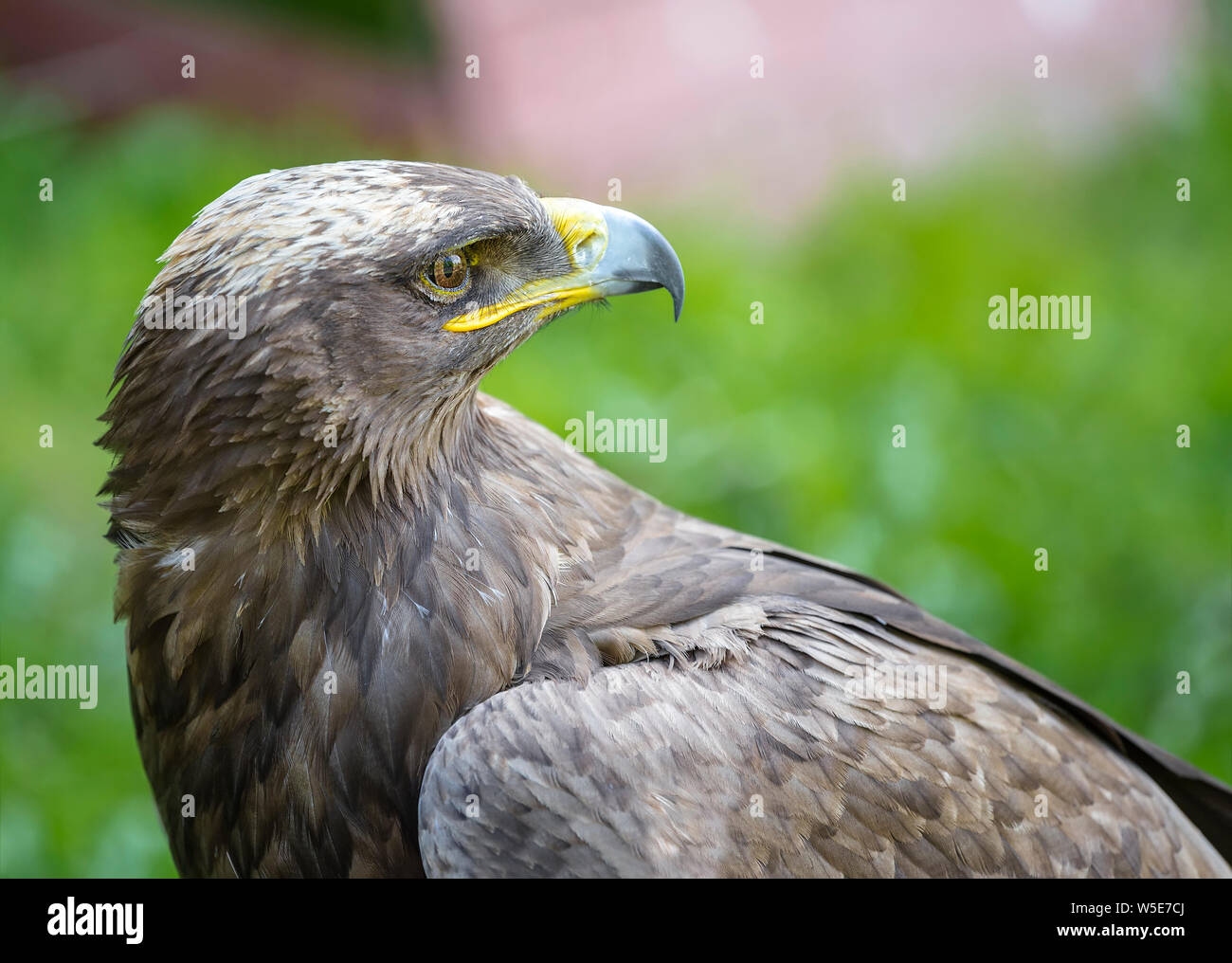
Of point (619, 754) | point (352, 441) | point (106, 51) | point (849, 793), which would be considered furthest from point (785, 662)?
point (106, 51)

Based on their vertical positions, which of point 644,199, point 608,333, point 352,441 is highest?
point 644,199

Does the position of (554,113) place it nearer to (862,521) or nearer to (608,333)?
(608,333)

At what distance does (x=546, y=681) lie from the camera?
3211 mm

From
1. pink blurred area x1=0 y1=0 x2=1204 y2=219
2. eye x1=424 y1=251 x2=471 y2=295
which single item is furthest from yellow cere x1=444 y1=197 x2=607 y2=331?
pink blurred area x1=0 y1=0 x2=1204 y2=219

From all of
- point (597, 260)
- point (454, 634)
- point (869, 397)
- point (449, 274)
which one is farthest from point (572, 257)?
point (869, 397)

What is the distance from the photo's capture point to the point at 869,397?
7.13 m

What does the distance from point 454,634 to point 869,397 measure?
4297 millimetres

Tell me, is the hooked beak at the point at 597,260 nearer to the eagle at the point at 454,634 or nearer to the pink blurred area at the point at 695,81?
the eagle at the point at 454,634

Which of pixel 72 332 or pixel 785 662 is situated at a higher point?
pixel 72 332

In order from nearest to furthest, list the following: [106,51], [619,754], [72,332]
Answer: [619,754], [72,332], [106,51]

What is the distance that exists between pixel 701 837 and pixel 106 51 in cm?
830

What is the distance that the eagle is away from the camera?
9.98ft

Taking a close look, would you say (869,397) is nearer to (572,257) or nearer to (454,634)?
(572,257)

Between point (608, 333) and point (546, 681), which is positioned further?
point (608, 333)
